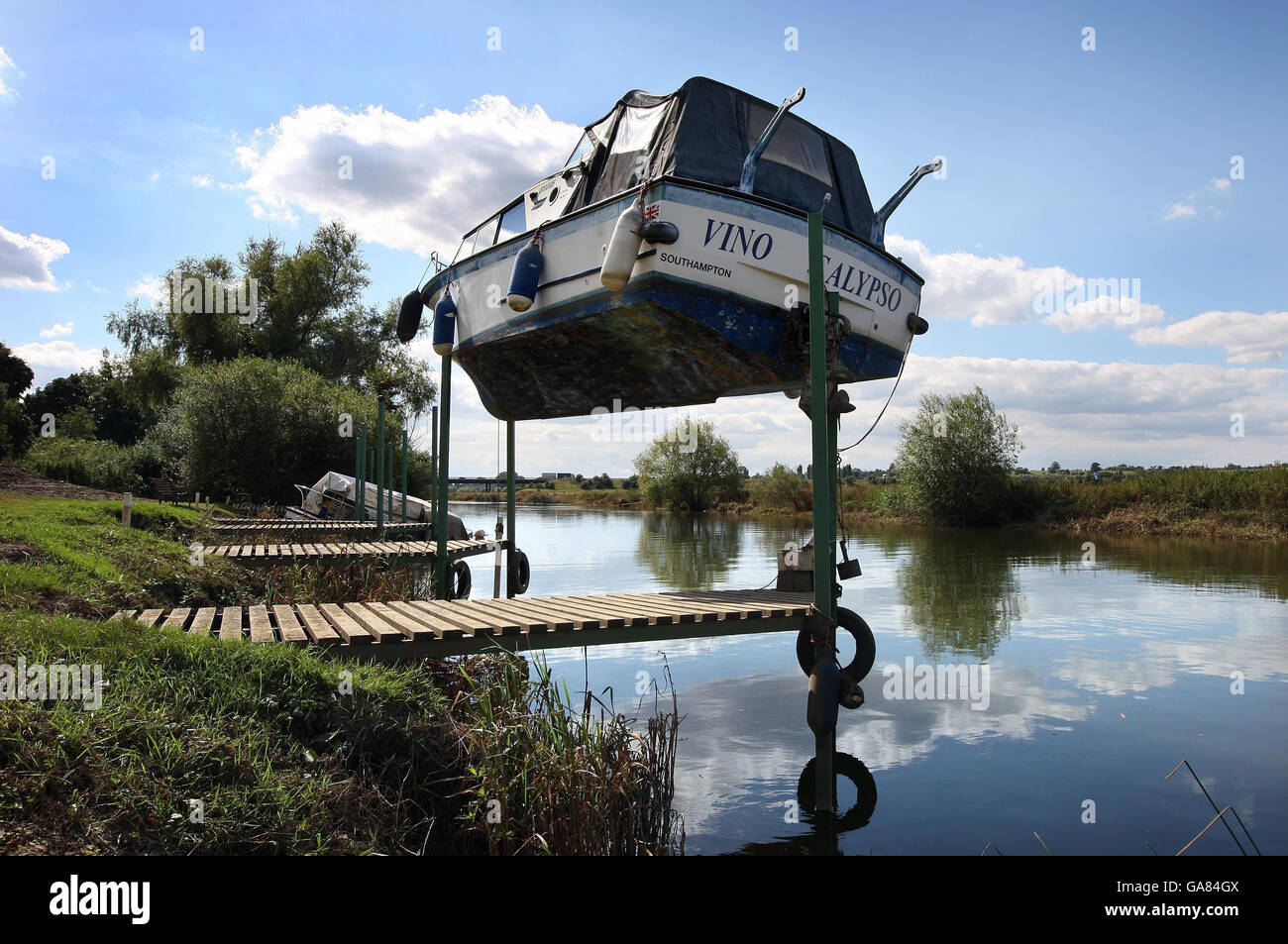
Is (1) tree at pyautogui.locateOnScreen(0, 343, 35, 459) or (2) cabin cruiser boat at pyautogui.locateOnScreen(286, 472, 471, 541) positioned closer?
(2) cabin cruiser boat at pyautogui.locateOnScreen(286, 472, 471, 541)

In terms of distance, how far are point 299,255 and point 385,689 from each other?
32.0m

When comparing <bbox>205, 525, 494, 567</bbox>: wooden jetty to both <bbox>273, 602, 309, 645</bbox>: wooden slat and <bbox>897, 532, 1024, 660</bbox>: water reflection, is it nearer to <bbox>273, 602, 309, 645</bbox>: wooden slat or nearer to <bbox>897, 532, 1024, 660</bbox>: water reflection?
<bbox>273, 602, 309, 645</bbox>: wooden slat

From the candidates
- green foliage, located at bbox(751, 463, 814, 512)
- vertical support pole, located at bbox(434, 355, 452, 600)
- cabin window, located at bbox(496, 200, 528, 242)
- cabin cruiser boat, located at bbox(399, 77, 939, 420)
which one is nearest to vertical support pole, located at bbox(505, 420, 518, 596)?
vertical support pole, located at bbox(434, 355, 452, 600)

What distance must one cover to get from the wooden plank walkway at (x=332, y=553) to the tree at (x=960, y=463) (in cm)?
3026

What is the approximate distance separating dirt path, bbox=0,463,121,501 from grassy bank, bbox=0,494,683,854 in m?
10.9

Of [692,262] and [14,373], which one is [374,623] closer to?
[692,262]

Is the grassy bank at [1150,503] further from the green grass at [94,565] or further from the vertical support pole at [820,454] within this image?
the green grass at [94,565]

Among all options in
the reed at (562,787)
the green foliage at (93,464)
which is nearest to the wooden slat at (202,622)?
the reed at (562,787)

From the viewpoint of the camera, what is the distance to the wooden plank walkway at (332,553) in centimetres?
914

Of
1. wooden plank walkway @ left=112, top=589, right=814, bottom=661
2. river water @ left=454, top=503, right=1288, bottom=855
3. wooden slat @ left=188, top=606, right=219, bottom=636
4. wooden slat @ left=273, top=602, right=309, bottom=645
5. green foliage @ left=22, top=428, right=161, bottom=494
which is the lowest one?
river water @ left=454, top=503, right=1288, bottom=855

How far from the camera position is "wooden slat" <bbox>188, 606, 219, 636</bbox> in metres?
4.61

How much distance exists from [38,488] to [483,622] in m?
14.0

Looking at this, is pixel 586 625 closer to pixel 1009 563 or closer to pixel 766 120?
pixel 766 120

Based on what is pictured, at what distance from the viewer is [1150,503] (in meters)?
32.2
